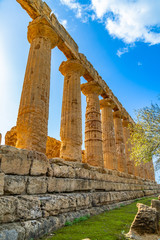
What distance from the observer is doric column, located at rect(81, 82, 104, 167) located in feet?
35.5

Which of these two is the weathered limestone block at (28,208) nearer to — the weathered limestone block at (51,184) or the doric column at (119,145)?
the weathered limestone block at (51,184)

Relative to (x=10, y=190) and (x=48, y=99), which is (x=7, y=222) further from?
(x=48, y=99)

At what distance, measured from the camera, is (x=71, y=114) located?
9180 mm

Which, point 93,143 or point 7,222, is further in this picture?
point 93,143

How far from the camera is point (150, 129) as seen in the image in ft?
35.8

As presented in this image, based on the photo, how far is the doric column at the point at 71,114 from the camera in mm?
8500

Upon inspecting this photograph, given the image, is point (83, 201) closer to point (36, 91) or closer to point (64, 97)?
point (36, 91)

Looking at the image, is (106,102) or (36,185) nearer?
(36,185)

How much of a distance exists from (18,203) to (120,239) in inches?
87.7

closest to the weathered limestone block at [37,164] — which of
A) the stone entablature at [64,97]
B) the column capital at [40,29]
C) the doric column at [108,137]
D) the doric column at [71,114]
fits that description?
the stone entablature at [64,97]

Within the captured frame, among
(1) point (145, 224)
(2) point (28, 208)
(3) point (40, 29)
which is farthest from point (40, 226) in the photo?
(3) point (40, 29)

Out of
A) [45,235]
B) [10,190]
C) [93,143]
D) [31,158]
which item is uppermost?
[93,143]

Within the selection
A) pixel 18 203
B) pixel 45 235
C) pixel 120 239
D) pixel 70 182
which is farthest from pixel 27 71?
pixel 120 239

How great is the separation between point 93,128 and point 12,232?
8.78 metres
